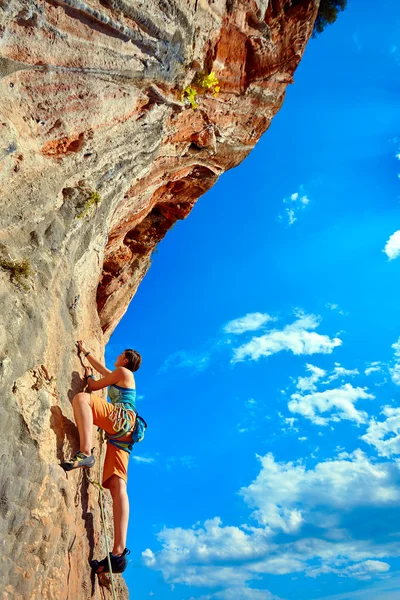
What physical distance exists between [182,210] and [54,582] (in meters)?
10.5

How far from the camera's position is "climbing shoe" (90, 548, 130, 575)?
6.53m

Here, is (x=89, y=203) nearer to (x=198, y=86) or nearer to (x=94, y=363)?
(x=94, y=363)

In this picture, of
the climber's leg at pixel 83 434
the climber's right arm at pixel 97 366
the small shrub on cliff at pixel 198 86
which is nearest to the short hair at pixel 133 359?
the climber's right arm at pixel 97 366

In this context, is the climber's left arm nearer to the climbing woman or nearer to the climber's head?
the climbing woman

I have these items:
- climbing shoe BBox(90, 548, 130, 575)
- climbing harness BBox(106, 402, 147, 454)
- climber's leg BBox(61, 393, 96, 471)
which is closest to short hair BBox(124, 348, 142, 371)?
climbing harness BBox(106, 402, 147, 454)

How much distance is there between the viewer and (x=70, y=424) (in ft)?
21.3

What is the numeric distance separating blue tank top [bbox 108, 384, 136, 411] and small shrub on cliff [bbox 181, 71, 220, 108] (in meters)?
6.48

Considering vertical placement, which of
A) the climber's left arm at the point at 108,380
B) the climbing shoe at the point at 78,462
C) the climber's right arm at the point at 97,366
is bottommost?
the climbing shoe at the point at 78,462

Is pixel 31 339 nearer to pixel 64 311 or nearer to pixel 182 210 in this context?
pixel 64 311

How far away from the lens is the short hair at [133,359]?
798 centimetres

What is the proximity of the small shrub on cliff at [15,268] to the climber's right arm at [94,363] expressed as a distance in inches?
74.8

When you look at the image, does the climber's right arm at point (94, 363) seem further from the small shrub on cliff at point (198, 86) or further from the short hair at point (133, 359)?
the small shrub on cliff at point (198, 86)

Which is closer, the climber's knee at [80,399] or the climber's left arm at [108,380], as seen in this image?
the climber's knee at [80,399]

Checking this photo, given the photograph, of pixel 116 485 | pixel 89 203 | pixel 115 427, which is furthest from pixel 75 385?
pixel 89 203
